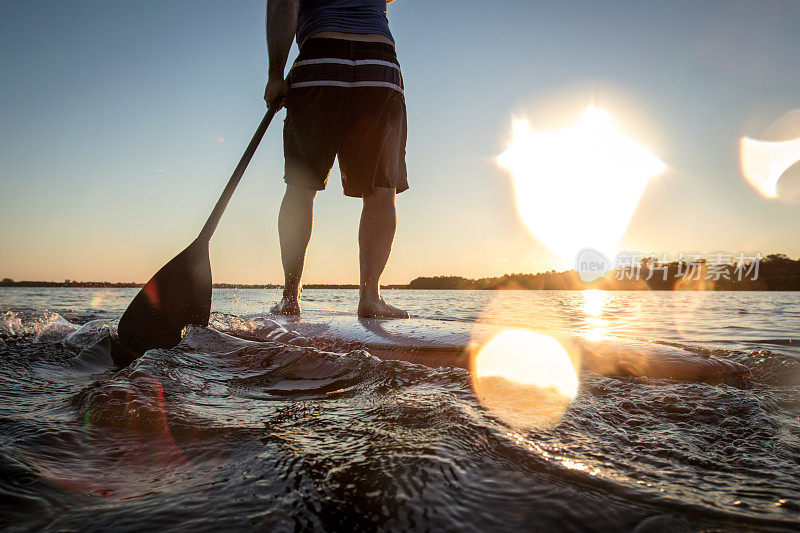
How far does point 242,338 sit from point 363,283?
3.09 ft

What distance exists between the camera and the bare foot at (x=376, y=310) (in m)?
2.87

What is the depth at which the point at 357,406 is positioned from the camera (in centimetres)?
117

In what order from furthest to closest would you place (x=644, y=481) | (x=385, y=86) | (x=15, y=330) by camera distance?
(x=385, y=86) → (x=15, y=330) → (x=644, y=481)

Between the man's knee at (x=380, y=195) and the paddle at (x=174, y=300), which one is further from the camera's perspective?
the man's knee at (x=380, y=195)

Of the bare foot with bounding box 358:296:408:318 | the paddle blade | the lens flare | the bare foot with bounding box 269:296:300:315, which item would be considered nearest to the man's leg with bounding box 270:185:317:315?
the bare foot with bounding box 269:296:300:315

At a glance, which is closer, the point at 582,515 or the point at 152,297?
the point at 582,515

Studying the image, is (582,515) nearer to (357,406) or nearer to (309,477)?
(309,477)

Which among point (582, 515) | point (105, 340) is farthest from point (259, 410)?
point (105, 340)

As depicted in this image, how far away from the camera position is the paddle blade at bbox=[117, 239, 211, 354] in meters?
2.04

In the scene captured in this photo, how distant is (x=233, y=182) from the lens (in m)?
2.61

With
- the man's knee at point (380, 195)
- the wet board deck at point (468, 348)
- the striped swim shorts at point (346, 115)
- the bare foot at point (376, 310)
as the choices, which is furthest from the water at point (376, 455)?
the striped swim shorts at point (346, 115)

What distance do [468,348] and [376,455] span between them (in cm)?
109

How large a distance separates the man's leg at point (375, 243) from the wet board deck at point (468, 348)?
1.50ft

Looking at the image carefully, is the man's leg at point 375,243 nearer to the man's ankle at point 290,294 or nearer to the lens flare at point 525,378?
the man's ankle at point 290,294
